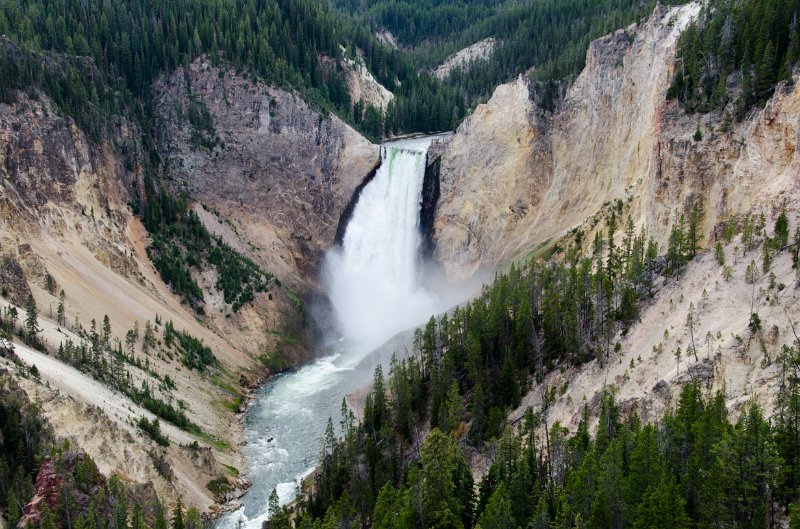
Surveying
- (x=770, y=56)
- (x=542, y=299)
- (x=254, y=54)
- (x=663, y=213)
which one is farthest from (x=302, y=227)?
(x=770, y=56)

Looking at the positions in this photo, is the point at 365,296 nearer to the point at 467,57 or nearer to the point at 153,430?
the point at 153,430

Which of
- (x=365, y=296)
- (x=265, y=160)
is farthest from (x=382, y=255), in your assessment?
(x=265, y=160)

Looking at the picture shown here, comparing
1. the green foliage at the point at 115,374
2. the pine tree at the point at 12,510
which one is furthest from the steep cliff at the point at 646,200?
the pine tree at the point at 12,510

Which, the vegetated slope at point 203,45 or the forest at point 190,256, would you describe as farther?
the vegetated slope at point 203,45

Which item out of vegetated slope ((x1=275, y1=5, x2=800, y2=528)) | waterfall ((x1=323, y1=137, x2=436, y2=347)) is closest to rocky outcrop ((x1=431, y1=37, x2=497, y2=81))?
waterfall ((x1=323, y1=137, x2=436, y2=347))

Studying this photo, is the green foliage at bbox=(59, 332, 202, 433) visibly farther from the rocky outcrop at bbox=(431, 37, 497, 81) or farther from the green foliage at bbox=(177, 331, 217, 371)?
the rocky outcrop at bbox=(431, 37, 497, 81)

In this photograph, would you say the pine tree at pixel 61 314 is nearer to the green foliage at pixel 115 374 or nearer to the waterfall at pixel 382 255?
the green foliage at pixel 115 374
